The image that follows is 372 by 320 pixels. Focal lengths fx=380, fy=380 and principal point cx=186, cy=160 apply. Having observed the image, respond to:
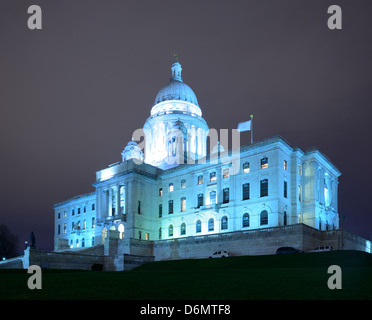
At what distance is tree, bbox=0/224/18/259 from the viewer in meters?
102

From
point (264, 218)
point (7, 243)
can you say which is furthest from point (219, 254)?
point (7, 243)

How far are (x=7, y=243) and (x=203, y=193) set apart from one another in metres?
66.1

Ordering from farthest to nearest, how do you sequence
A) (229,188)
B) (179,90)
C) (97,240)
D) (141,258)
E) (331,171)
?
1. (179,90)
2. (97,240)
3. (331,171)
4. (229,188)
5. (141,258)

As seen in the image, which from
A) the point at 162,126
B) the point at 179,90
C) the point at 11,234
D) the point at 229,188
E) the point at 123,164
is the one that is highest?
the point at 179,90

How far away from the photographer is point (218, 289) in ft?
51.9

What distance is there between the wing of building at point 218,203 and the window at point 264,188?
0.16 m

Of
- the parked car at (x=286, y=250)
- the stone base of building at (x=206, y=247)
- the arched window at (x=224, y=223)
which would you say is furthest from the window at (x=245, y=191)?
the parked car at (x=286, y=250)

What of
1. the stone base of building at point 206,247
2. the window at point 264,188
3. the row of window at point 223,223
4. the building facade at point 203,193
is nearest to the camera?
the stone base of building at point 206,247

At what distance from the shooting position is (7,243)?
4114 inches

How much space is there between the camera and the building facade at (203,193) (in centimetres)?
5962

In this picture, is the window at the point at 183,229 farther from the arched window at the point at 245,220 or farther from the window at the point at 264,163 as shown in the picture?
the window at the point at 264,163

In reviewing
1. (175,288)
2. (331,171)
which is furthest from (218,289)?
(331,171)
